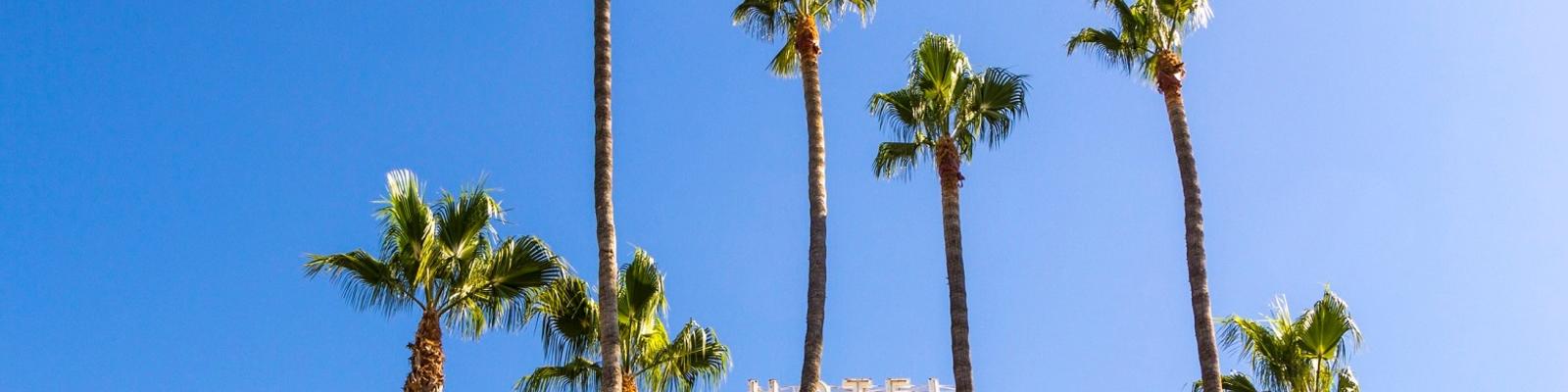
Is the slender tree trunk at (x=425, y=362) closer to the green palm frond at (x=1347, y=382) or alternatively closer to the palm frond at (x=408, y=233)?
the palm frond at (x=408, y=233)

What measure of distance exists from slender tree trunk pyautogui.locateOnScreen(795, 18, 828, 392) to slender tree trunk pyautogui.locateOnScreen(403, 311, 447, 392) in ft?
13.2

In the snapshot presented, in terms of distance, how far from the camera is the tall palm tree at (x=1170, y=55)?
69.1 feet

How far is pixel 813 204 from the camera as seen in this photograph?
21562mm

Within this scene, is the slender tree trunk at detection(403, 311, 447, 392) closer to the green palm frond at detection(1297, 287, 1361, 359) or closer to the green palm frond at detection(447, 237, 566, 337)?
the green palm frond at detection(447, 237, 566, 337)

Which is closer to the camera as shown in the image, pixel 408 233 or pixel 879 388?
pixel 408 233

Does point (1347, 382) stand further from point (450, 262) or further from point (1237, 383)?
point (450, 262)

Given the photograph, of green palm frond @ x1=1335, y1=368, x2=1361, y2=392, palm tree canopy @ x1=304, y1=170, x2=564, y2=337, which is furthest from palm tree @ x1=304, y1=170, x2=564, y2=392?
green palm frond @ x1=1335, y1=368, x2=1361, y2=392

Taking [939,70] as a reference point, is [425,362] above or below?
below

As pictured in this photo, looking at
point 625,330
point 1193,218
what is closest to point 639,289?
point 625,330

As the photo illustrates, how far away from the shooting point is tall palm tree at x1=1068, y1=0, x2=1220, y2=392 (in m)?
21.1

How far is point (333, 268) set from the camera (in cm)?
1916

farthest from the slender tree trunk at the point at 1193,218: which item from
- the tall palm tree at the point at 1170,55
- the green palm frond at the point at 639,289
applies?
the green palm frond at the point at 639,289

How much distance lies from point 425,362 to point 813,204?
5.49 m

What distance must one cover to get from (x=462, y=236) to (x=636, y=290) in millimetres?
A: 2786
